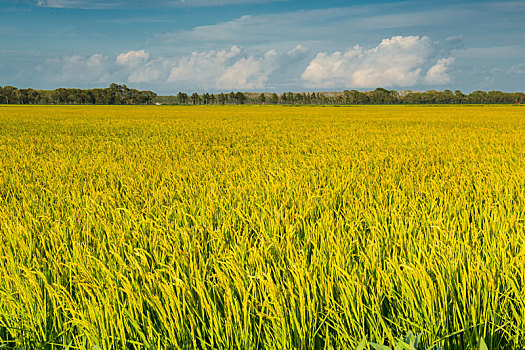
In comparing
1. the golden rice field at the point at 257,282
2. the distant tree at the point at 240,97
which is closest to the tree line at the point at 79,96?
the distant tree at the point at 240,97

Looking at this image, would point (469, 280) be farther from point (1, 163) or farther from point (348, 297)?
point (1, 163)

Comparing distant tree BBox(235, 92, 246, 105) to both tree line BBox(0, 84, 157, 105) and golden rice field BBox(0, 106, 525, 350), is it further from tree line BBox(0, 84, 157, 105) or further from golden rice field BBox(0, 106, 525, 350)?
golden rice field BBox(0, 106, 525, 350)

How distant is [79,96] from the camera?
139m

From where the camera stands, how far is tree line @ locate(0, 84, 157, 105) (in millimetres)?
131000

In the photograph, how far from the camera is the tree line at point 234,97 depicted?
137250 millimetres

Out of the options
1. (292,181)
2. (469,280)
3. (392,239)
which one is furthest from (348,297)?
(292,181)

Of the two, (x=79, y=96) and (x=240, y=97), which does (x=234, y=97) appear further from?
(x=79, y=96)

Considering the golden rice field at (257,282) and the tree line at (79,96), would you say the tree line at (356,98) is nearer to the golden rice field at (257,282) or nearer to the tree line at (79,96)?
the tree line at (79,96)

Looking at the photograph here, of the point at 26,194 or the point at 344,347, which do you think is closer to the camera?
the point at 344,347

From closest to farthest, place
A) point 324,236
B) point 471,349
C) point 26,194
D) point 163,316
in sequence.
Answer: point 471,349 → point 163,316 → point 324,236 → point 26,194

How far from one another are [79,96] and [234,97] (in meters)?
60.8

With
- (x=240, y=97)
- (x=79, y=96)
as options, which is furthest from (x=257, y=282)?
(x=79, y=96)

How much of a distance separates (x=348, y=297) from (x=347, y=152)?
5.29 metres

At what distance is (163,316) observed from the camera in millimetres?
1314
